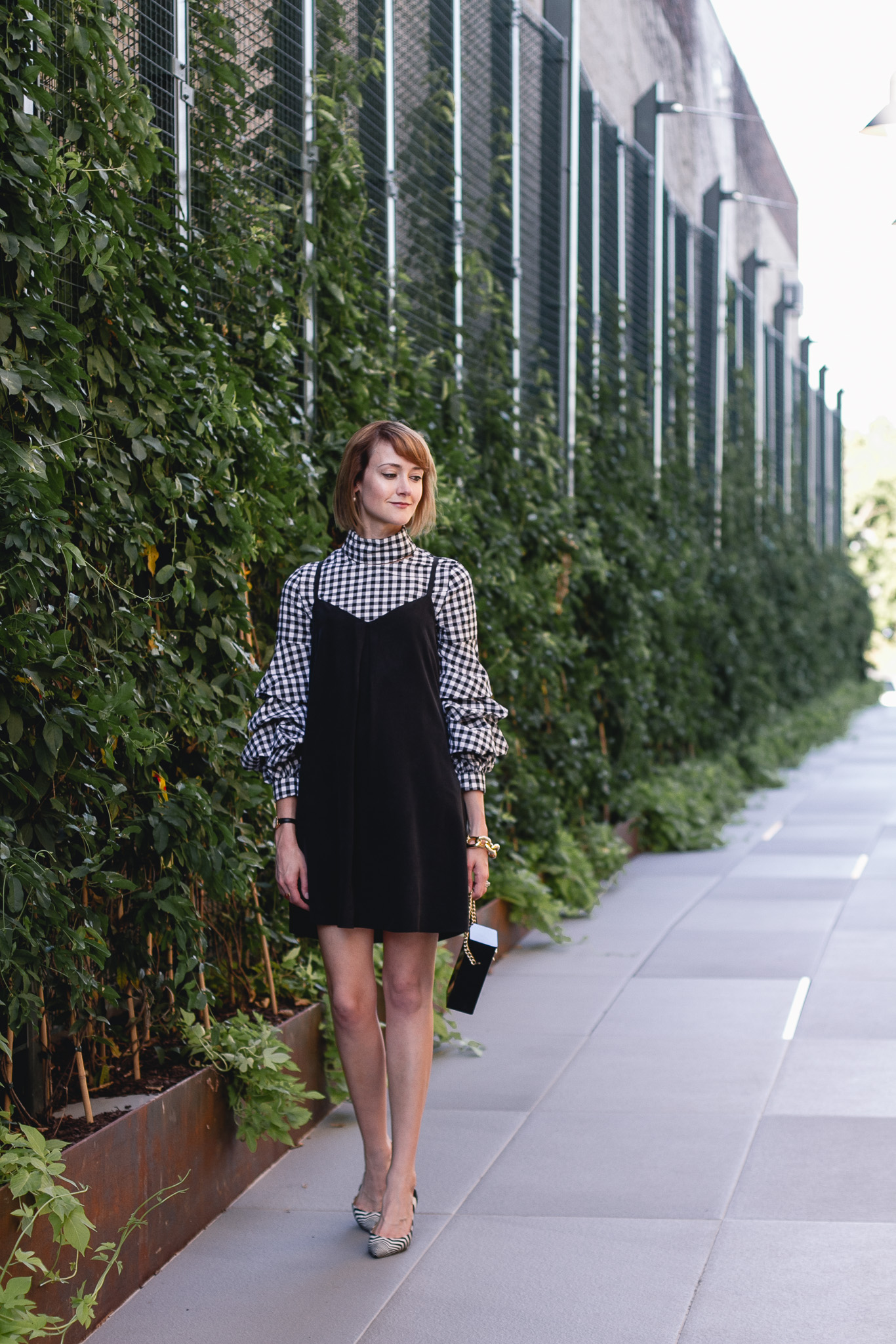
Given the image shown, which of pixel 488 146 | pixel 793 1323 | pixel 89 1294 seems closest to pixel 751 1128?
pixel 793 1323

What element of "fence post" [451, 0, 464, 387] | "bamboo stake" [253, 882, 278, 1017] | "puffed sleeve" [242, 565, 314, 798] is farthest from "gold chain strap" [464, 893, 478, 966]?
"fence post" [451, 0, 464, 387]

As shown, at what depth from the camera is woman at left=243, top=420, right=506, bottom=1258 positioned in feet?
10.3

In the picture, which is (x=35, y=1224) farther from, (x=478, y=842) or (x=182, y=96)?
(x=182, y=96)

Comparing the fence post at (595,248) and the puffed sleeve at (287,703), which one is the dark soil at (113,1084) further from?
the fence post at (595,248)

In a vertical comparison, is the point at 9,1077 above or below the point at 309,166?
below

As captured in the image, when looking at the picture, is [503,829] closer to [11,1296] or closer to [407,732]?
[407,732]

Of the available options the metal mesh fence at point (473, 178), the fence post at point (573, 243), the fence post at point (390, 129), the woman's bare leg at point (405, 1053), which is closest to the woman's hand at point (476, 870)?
the woman's bare leg at point (405, 1053)

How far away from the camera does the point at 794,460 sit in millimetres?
18953

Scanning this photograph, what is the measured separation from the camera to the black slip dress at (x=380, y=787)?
3109 mm

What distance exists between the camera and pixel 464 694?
3.22 meters

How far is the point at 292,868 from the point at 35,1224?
0.86 m

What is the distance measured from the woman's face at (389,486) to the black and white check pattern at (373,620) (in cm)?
5

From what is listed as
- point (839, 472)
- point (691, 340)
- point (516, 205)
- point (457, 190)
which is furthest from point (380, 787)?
point (839, 472)

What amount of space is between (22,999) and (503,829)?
385 centimetres
